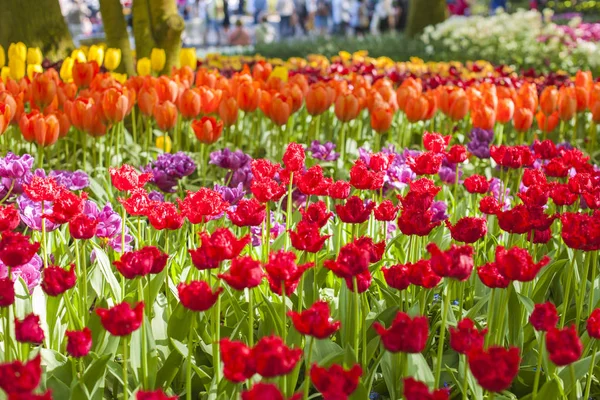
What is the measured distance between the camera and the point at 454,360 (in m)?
2.24

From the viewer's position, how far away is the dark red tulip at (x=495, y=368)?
4.34ft

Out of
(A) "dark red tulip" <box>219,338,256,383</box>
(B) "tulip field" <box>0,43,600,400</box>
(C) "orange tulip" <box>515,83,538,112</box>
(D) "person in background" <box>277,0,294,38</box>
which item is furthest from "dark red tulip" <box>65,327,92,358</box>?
(D) "person in background" <box>277,0,294,38</box>

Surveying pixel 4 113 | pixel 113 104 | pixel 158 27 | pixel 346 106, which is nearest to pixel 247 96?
pixel 346 106

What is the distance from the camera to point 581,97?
454cm

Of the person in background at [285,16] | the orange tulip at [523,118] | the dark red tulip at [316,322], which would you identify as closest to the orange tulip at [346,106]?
the orange tulip at [523,118]

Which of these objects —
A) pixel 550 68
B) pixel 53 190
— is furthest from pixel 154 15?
pixel 550 68

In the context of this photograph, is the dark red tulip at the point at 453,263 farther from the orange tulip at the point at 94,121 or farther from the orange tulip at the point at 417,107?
the orange tulip at the point at 417,107

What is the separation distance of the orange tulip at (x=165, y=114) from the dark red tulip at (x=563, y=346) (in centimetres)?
256

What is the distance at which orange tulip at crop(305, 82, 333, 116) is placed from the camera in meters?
4.16

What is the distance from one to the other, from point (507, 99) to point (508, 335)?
7.35 feet

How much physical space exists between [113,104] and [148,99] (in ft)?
1.36

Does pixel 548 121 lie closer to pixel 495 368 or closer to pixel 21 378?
pixel 495 368

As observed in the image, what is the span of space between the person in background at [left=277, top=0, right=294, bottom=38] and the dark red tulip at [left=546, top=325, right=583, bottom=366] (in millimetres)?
24325

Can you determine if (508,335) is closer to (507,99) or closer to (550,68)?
(507,99)
